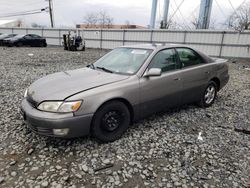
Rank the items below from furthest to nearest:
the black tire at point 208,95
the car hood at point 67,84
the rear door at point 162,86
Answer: the black tire at point 208,95 → the rear door at point 162,86 → the car hood at point 67,84

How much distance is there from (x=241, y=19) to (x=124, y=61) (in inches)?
873

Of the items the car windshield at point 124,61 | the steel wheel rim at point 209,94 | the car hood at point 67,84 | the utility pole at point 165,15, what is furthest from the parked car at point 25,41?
the steel wheel rim at point 209,94

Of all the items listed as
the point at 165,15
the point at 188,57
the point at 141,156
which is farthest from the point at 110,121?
the point at 165,15

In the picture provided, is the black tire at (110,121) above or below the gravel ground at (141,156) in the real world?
above

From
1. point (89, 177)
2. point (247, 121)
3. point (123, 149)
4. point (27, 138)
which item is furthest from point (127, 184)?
point (247, 121)

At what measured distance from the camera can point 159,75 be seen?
329 cm

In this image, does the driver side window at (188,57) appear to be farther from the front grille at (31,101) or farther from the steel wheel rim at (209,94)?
the front grille at (31,101)

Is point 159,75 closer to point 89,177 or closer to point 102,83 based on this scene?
point 102,83

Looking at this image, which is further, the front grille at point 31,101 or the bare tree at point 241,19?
the bare tree at point 241,19

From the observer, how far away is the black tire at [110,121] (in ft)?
9.45

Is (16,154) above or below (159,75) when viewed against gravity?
below

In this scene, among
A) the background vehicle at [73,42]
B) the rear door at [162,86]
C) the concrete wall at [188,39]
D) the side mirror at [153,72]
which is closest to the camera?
the side mirror at [153,72]

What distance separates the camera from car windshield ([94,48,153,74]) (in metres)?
→ 3.44

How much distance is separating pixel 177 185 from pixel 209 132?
1.54 metres
